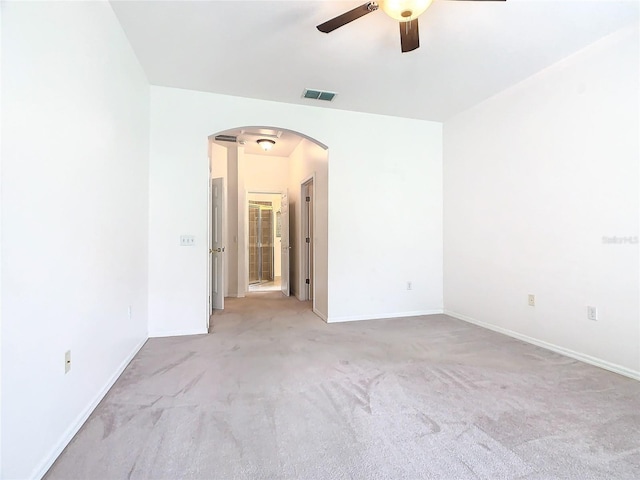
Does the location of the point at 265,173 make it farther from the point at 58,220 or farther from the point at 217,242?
the point at 58,220

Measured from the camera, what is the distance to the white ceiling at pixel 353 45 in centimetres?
226

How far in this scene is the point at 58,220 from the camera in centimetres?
155

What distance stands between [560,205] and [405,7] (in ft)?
7.50

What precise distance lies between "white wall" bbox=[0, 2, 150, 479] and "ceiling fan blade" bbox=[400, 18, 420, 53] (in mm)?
1947

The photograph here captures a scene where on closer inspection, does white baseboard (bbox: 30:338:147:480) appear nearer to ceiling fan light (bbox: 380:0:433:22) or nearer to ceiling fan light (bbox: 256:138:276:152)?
ceiling fan light (bbox: 380:0:433:22)

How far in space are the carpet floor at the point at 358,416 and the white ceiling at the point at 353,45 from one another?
2.68 m

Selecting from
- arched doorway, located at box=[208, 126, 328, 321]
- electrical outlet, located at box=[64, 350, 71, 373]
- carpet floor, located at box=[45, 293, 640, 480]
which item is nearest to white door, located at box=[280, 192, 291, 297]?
arched doorway, located at box=[208, 126, 328, 321]

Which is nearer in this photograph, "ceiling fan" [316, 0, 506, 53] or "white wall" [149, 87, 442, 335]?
"ceiling fan" [316, 0, 506, 53]

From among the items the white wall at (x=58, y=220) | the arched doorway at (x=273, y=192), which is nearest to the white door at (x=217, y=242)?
the arched doorway at (x=273, y=192)

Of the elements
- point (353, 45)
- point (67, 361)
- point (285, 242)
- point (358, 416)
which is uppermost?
point (353, 45)

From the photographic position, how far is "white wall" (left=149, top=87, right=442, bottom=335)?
11.5 feet

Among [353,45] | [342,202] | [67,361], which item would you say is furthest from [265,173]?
[67,361]

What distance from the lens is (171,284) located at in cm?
351

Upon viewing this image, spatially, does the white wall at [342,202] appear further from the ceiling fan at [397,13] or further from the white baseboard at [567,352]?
the ceiling fan at [397,13]
